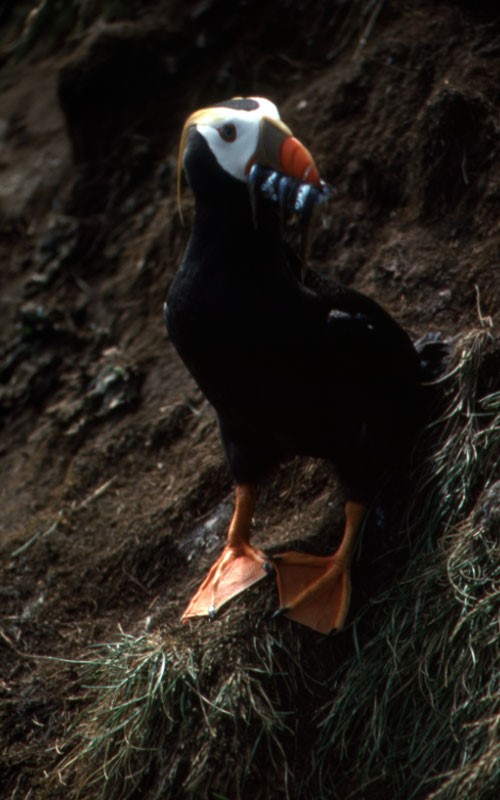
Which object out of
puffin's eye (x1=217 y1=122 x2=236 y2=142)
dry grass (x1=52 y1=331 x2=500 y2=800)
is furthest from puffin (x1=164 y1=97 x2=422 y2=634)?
dry grass (x1=52 y1=331 x2=500 y2=800)

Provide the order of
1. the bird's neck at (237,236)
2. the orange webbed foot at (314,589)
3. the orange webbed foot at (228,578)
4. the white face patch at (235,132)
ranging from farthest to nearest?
the orange webbed foot at (228,578) < the orange webbed foot at (314,589) < the bird's neck at (237,236) < the white face patch at (235,132)

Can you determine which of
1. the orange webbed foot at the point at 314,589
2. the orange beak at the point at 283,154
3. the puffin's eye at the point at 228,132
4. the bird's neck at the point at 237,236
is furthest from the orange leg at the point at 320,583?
the puffin's eye at the point at 228,132

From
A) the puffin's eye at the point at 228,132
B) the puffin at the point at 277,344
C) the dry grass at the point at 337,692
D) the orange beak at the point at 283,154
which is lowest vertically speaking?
the dry grass at the point at 337,692

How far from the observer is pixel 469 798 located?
238 centimetres

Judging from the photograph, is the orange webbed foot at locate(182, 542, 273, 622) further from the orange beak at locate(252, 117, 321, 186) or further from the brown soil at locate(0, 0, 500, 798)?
the orange beak at locate(252, 117, 321, 186)

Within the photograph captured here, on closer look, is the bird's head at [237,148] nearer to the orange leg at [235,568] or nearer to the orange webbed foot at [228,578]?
the orange leg at [235,568]

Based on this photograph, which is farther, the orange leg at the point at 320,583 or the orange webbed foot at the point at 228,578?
the orange webbed foot at the point at 228,578

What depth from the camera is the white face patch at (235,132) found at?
283 cm

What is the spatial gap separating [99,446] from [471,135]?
1.97 meters

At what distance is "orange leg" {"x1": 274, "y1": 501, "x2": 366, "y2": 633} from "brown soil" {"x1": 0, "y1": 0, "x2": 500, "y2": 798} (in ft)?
0.22

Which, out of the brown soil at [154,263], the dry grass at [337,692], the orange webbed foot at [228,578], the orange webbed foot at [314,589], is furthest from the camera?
the brown soil at [154,263]

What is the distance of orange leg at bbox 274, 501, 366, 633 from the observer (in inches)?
120

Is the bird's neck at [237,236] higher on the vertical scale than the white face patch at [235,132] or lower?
lower

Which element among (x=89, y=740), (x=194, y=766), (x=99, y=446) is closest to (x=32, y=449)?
(x=99, y=446)
